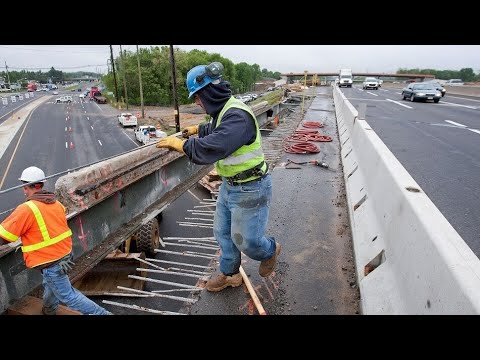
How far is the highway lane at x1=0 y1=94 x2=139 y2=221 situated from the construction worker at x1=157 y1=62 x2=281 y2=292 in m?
16.7

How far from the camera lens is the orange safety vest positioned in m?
3.44

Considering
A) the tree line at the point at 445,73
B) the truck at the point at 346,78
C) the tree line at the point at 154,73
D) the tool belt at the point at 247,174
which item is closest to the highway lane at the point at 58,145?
the tool belt at the point at 247,174

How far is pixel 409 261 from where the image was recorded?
7.49ft

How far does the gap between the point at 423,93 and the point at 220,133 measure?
24.6 metres

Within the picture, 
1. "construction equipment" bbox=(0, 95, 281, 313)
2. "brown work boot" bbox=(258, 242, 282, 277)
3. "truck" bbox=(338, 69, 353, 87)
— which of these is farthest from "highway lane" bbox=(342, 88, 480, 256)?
"truck" bbox=(338, 69, 353, 87)

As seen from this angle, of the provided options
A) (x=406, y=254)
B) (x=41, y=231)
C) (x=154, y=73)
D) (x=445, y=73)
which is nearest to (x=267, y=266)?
(x=406, y=254)

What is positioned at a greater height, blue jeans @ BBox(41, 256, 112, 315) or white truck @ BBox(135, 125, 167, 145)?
blue jeans @ BBox(41, 256, 112, 315)

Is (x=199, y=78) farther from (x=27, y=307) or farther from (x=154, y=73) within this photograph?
(x=154, y=73)

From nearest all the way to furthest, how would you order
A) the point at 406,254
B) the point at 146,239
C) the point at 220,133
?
the point at 406,254, the point at 220,133, the point at 146,239

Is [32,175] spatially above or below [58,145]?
above

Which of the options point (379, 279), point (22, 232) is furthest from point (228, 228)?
point (22, 232)

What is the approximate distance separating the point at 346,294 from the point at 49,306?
10.8ft

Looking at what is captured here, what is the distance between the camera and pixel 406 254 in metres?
2.38

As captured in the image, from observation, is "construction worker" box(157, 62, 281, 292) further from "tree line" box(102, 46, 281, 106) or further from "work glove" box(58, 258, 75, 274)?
"tree line" box(102, 46, 281, 106)
